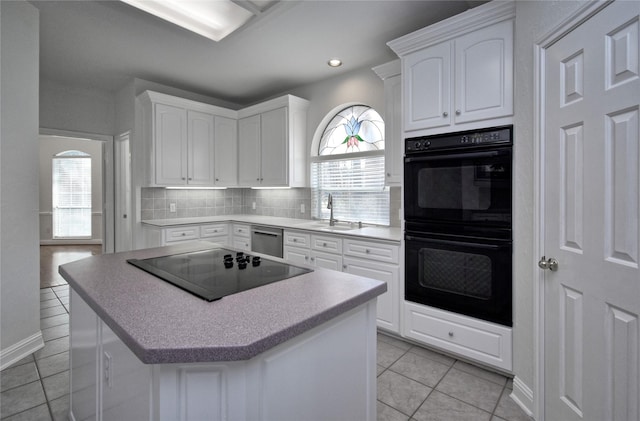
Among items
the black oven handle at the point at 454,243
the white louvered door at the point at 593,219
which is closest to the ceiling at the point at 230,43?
the white louvered door at the point at 593,219

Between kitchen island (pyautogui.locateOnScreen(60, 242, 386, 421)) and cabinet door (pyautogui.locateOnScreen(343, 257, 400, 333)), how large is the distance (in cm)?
127

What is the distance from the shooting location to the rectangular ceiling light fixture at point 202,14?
237cm

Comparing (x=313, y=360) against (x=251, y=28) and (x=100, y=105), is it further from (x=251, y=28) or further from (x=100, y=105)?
(x=100, y=105)

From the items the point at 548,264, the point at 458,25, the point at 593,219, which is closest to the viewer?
the point at 593,219

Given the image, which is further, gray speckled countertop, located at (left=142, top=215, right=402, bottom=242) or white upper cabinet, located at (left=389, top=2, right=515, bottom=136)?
gray speckled countertop, located at (left=142, top=215, right=402, bottom=242)

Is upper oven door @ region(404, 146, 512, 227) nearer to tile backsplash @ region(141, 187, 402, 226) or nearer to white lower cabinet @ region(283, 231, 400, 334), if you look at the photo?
white lower cabinet @ region(283, 231, 400, 334)

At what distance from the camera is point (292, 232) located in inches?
134

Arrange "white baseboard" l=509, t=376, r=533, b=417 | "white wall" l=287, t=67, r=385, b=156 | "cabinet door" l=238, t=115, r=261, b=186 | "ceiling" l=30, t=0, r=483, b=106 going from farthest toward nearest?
"cabinet door" l=238, t=115, r=261, b=186, "white wall" l=287, t=67, r=385, b=156, "ceiling" l=30, t=0, r=483, b=106, "white baseboard" l=509, t=376, r=533, b=417

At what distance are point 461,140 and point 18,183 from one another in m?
3.32

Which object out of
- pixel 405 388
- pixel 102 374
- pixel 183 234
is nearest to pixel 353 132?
pixel 183 234

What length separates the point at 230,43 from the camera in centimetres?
305

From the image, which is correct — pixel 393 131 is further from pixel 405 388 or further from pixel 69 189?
pixel 69 189

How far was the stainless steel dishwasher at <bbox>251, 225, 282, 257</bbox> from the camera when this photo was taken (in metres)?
3.56

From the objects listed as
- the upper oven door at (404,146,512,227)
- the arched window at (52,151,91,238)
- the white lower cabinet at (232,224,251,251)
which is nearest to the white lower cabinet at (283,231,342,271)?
the white lower cabinet at (232,224,251,251)
